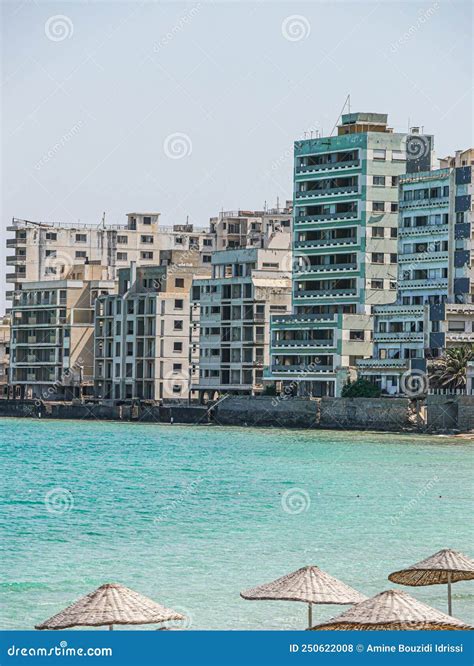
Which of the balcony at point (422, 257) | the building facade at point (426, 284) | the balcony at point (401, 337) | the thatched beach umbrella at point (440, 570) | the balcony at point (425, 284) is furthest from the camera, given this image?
the balcony at point (422, 257)

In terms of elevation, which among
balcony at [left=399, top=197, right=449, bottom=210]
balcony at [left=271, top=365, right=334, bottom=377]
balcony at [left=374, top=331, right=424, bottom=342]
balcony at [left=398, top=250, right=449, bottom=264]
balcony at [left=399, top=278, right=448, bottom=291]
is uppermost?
balcony at [left=399, top=197, right=449, bottom=210]

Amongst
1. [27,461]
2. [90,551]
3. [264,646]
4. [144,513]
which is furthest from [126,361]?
[264,646]

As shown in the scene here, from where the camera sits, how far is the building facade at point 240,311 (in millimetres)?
121500

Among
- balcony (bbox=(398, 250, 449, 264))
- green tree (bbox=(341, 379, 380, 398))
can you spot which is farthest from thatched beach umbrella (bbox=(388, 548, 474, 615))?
balcony (bbox=(398, 250, 449, 264))

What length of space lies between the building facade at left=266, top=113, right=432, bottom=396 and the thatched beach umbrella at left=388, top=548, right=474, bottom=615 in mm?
84077

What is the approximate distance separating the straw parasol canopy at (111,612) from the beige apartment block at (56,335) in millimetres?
117741

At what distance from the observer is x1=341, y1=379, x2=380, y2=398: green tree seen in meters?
106

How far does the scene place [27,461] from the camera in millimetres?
84312

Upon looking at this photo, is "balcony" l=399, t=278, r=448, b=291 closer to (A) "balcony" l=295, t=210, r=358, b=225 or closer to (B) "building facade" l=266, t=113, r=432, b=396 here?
(B) "building facade" l=266, t=113, r=432, b=396

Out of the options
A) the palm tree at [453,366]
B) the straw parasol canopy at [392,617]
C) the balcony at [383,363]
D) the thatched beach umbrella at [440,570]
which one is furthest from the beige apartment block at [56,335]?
the straw parasol canopy at [392,617]

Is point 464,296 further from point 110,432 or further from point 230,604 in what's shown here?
point 230,604

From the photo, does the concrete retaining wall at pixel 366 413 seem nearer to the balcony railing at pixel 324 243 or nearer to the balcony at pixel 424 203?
the balcony railing at pixel 324 243

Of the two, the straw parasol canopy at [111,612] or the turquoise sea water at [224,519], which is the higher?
the straw parasol canopy at [111,612]

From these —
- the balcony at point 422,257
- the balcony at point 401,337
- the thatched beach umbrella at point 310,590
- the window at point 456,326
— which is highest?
the balcony at point 422,257
